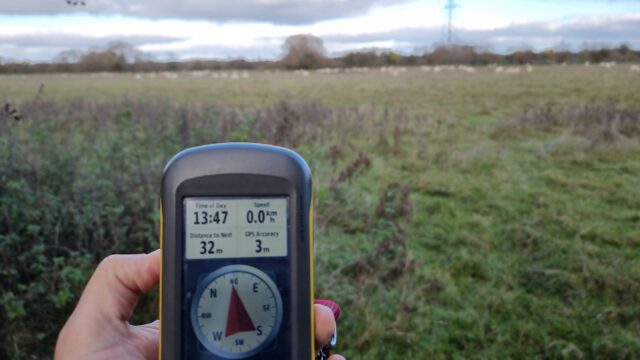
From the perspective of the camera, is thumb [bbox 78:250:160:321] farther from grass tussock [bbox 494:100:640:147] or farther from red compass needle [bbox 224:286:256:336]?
grass tussock [bbox 494:100:640:147]

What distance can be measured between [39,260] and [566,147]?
17.9ft

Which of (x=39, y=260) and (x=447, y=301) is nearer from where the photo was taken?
(x=39, y=260)

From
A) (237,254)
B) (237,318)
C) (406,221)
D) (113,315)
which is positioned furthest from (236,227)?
(406,221)

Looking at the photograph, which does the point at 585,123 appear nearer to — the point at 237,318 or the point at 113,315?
the point at 237,318

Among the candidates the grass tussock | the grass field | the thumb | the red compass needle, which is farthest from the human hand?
the grass tussock

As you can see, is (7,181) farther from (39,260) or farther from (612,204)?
(612,204)

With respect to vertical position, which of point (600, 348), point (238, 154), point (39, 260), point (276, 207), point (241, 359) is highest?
point (238, 154)

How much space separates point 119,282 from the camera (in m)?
1.19

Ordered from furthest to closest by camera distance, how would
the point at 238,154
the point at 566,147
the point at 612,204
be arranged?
the point at 566,147
the point at 612,204
the point at 238,154

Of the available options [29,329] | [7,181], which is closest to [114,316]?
[29,329]

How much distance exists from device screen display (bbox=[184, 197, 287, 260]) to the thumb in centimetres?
10

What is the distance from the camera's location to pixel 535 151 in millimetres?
6410

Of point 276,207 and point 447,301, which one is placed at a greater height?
point 276,207

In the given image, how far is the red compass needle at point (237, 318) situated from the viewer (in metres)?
1.15
